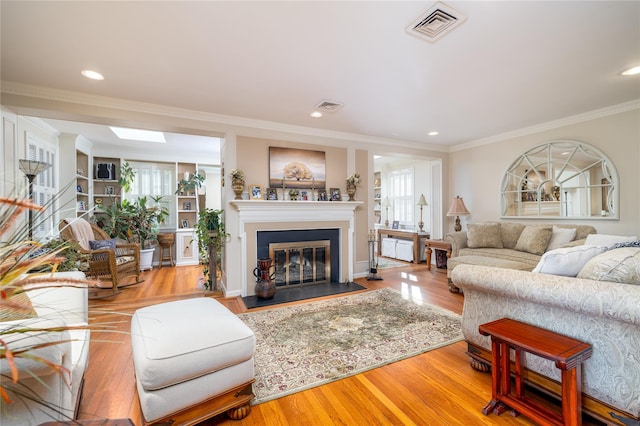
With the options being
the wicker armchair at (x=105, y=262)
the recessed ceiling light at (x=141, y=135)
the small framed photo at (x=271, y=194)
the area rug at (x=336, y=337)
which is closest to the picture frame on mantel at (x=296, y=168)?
A: the small framed photo at (x=271, y=194)

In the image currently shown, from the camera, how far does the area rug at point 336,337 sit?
2031mm

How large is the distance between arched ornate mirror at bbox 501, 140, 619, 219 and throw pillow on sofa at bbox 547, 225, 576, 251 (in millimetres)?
393

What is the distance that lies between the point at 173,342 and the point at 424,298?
3095 mm

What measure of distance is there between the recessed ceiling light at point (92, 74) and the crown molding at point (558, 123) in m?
5.54

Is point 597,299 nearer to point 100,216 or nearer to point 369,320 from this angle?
point 369,320

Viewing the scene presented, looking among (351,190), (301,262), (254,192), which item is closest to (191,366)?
(254,192)

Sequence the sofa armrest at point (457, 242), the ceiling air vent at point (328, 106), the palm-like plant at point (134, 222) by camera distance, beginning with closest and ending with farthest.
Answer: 1. the ceiling air vent at point (328, 106)
2. the sofa armrest at point (457, 242)
3. the palm-like plant at point (134, 222)

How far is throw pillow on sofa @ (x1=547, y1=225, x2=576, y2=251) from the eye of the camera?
12.0 feet

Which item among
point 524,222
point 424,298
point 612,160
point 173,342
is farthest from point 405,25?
point 524,222

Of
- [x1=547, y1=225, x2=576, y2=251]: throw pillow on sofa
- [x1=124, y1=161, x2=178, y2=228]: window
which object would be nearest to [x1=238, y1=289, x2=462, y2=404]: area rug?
[x1=547, y1=225, x2=576, y2=251]: throw pillow on sofa

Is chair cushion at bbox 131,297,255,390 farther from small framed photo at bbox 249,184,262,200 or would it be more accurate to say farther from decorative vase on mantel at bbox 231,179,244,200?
small framed photo at bbox 249,184,262,200

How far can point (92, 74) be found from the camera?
102 inches

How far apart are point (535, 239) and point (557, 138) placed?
158 cm

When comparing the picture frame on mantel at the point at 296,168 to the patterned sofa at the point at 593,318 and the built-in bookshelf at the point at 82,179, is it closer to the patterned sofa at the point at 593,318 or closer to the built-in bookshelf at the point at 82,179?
the patterned sofa at the point at 593,318
